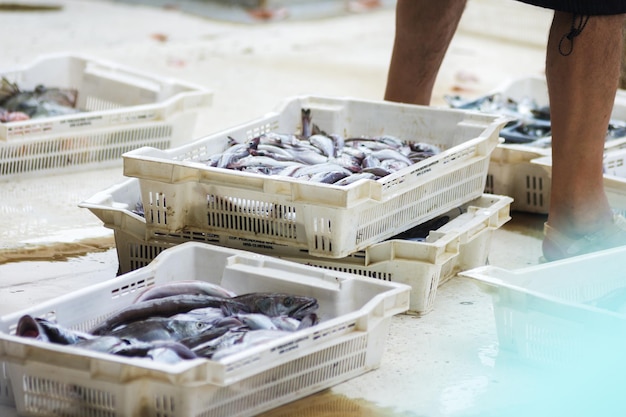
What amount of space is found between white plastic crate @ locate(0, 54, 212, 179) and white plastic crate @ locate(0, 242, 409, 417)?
1994 millimetres

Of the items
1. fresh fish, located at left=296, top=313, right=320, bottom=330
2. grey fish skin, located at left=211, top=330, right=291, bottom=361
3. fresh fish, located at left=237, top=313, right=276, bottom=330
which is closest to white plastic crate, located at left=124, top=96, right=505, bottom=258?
fresh fish, located at left=296, top=313, right=320, bottom=330

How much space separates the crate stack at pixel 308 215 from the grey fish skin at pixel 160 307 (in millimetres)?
531

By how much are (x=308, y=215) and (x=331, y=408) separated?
84 centimetres

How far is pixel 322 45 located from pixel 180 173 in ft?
19.4

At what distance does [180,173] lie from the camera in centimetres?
416

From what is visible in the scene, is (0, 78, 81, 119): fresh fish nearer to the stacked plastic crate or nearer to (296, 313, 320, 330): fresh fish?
the stacked plastic crate

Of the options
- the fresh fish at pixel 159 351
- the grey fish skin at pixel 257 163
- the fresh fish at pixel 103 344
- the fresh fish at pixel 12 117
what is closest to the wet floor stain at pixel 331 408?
the fresh fish at pixel 159 351

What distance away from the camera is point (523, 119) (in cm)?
617

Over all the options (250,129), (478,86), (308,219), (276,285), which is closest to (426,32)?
(250,129)

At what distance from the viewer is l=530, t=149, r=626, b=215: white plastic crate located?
504 cm

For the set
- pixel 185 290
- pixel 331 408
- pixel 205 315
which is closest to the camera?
pixel 331 408

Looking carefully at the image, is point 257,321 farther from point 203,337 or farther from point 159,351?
point 159,351

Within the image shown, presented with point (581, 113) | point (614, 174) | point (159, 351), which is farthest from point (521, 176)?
point (159, 351)

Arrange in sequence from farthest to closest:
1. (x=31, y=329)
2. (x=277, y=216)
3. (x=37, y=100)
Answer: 1. (x=37, y=100)
2. (x=277, y=216)
3. (x=31, y=329)
